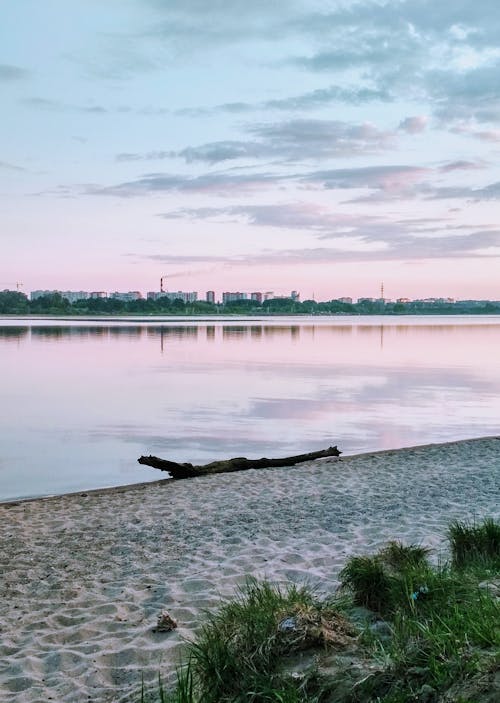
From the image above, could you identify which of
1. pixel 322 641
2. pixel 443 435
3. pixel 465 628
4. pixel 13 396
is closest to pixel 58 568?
pixel 322 641

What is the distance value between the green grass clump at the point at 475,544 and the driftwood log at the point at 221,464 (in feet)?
25.2

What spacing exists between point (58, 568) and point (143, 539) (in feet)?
4.56

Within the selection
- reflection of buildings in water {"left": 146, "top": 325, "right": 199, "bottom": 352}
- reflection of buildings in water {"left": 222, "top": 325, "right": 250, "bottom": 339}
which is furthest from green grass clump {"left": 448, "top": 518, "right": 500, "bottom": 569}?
reflection of buildings in water {"left": 222, "top": 325, "right": 250, "bottom": 339}

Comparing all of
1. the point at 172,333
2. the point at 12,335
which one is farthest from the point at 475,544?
the point at 172,333

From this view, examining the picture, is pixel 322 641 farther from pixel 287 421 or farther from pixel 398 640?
pixel 287 421

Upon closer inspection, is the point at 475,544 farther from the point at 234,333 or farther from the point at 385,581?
the point at 234,333

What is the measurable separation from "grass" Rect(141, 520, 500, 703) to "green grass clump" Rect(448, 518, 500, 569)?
768 mm

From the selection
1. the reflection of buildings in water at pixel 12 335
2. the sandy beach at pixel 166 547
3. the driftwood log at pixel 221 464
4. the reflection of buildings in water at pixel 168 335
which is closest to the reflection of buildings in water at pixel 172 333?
the reflection of buildings in water at pixel 168 335

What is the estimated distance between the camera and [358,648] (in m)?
4.45

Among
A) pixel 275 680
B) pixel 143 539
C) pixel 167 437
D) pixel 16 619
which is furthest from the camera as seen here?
pixel 167 437

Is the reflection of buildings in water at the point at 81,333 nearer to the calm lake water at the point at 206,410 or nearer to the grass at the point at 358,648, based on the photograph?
the calm lake water at the point at 206,410

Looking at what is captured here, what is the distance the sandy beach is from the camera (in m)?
5.44

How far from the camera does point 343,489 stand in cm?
1202

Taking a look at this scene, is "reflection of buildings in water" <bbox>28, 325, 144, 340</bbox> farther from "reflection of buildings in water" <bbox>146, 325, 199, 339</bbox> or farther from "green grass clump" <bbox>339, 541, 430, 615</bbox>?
"green grass clump" <bbox>339, 541, 430, 615</bbox>
